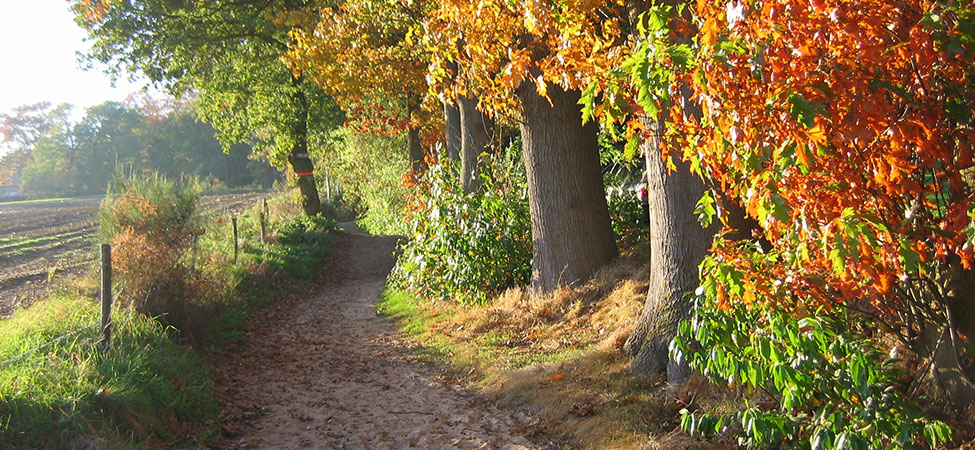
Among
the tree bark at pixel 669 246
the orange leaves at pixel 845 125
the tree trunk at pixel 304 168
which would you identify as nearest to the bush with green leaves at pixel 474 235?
the tree bark at pixel 669 246

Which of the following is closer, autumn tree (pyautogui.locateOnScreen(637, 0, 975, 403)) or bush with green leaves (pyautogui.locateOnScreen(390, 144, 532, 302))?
autumn tree (pyautogui.locateOnScreen(637, 0, 975, 403))

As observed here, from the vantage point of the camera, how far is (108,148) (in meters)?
65.6

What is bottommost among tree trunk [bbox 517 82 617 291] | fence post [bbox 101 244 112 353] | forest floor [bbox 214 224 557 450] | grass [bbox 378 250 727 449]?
forest floor [bbox 214 224 557 450]

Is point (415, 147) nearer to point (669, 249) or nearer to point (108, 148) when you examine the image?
point (669, 249)

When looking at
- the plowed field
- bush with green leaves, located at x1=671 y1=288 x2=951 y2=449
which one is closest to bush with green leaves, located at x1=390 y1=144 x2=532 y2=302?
the plowed field

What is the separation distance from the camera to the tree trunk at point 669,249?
21.6ft

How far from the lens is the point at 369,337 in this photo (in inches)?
468

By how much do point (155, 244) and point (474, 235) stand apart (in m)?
4.56

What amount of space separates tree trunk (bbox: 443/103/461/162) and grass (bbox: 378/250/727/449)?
3895mm

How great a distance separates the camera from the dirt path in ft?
22.3

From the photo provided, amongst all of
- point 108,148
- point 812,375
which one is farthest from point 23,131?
point 812,375

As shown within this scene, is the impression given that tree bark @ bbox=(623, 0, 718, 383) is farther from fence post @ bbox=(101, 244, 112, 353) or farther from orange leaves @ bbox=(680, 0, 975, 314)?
fence post @ bbox=(101, 244, 112, 353)

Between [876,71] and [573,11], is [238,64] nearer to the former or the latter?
[573,11]

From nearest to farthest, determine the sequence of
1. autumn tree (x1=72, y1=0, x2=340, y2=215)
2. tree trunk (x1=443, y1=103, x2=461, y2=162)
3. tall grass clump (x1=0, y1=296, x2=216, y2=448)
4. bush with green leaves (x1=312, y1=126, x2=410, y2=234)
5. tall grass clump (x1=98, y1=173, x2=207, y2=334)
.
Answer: tall grass clump (x1=0, y1=296, x2=216, y2=448)
tall grass clump (x1=98, y1=173, x2=207, y2=334)
tree trunk (x1=443, y1=103, x2=461, y2=162)
autumn tree (x1=72, y1=0, x2=340, y2=215)
bush with green leaves (x1=312, y1=126, x2=410, y2=234)
